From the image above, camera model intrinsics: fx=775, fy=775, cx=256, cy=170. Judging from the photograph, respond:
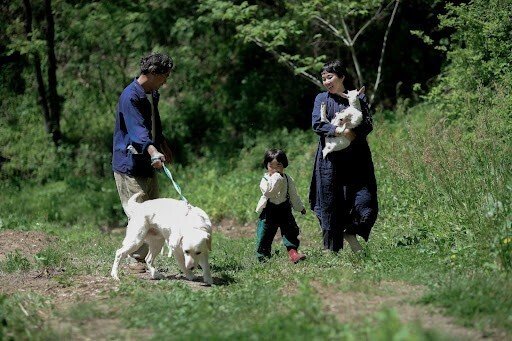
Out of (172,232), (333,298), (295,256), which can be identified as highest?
(172,232)

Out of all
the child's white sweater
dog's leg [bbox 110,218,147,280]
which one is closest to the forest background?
the child's white sweater

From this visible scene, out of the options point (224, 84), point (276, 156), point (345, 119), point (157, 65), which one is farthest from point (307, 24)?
point (157, 65)

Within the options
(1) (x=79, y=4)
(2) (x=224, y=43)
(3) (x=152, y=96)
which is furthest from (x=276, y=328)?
(1) (x=79, y=4)

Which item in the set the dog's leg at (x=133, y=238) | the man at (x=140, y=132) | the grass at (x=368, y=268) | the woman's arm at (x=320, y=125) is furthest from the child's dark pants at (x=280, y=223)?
the dog's leg at (x=133, y=238)

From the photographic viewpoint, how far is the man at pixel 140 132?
24.3 feet

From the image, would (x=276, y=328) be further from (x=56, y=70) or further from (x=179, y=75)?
(x=56, y=70)

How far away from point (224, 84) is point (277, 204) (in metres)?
9.27

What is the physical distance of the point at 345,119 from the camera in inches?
294

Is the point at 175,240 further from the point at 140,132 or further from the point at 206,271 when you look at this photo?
the point at 140,132

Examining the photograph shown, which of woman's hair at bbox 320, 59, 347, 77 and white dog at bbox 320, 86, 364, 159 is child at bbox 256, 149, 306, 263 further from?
woman's hair at bbox 320, 59, 347, 77

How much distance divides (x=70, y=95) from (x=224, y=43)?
3.72m

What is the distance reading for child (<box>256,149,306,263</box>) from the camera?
8031 millimetres

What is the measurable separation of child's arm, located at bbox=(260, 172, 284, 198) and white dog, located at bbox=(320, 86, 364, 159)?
598 mm

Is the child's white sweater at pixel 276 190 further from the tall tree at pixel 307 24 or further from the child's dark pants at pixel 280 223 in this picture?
the tall tree at pixel 307 24
